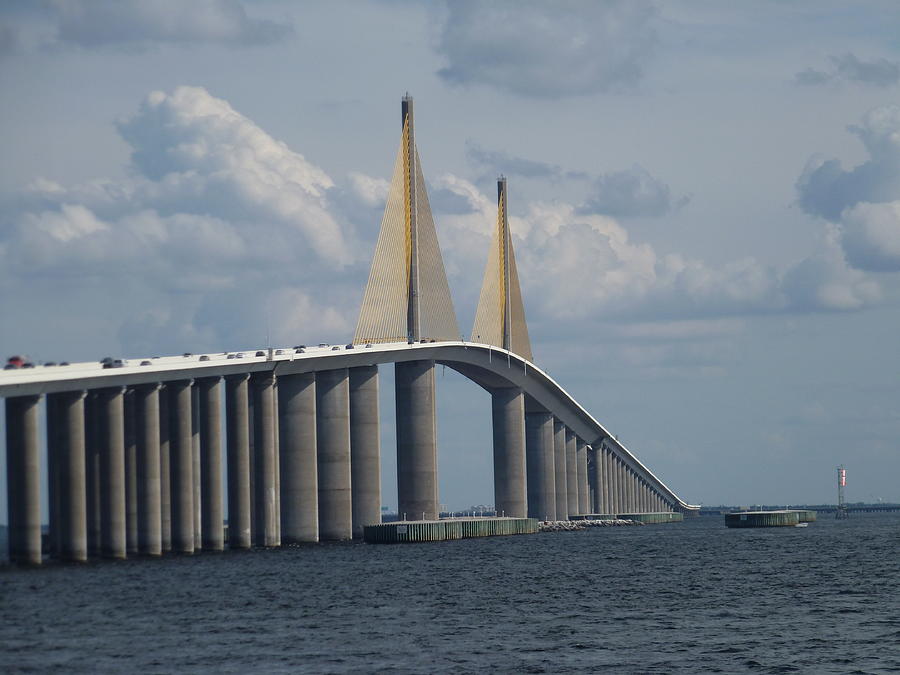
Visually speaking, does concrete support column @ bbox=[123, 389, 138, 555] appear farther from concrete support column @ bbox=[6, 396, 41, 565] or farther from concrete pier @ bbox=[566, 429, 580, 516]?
concrete pier @ bbox=[566, 429, 580, 516]

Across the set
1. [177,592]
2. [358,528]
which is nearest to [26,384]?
[177,592]

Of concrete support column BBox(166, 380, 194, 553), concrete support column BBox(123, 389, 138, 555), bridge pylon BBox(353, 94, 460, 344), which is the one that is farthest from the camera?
bridge pylon BBox(353, 94, 460, 344)

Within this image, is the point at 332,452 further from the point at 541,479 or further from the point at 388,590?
the point at 541,479

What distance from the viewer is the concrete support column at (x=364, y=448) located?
120 m

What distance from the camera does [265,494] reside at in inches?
Answer: 4065

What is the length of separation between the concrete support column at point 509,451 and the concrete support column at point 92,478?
77070 mm

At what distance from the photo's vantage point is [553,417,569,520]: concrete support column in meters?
185

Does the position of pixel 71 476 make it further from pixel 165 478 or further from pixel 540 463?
pixel 540 463

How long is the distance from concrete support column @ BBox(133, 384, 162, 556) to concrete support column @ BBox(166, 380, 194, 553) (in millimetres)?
4216

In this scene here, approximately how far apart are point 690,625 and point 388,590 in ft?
58.1

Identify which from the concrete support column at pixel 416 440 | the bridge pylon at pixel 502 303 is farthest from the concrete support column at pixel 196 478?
the bridge pylon at pixel 502 303

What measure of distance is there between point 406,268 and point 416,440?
1434 centimetres

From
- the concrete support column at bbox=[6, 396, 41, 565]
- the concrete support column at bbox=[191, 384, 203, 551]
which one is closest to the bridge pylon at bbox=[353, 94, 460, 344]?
the concrete support column at bbox=[191, 384, 203, 551]

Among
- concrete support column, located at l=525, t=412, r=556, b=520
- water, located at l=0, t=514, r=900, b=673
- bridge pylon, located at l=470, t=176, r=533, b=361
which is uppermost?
bridge pylon, located at l=470, t=176, r=533, b=361
